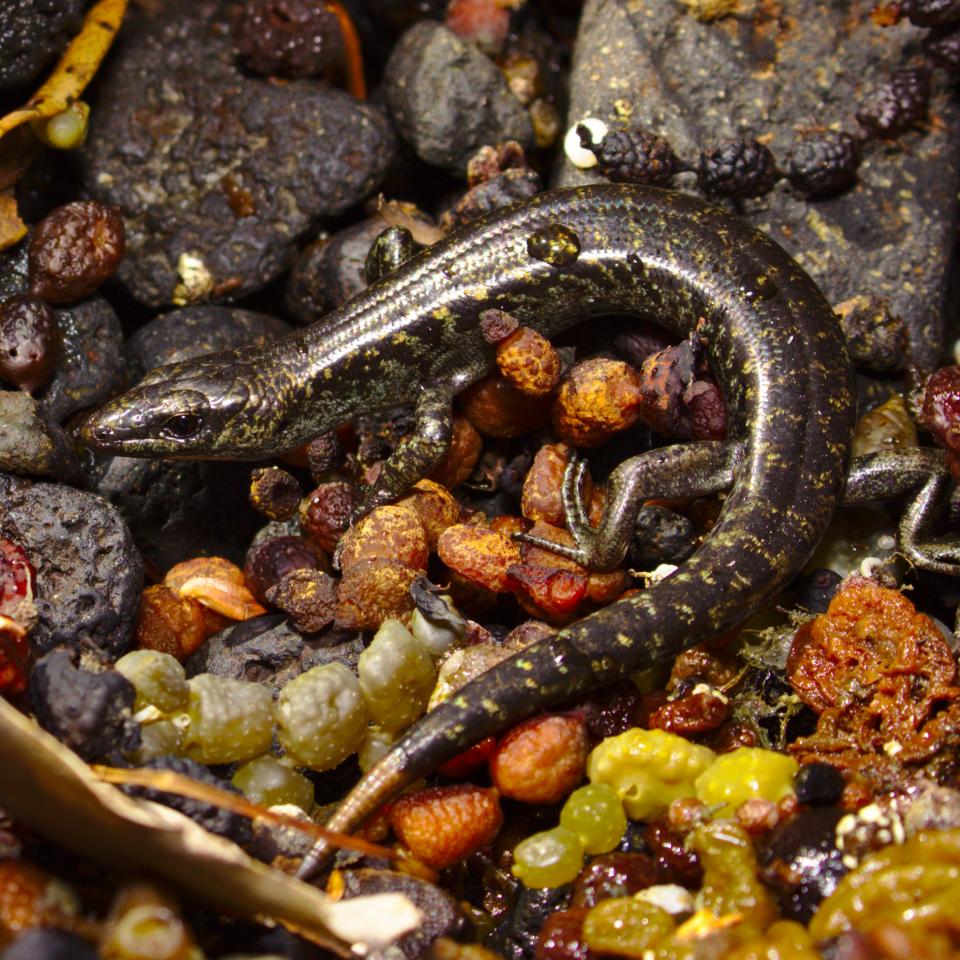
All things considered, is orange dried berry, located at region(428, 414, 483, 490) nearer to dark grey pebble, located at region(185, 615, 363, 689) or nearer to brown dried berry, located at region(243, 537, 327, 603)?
brown dried berry, located at region(243, 537, 327, 603)

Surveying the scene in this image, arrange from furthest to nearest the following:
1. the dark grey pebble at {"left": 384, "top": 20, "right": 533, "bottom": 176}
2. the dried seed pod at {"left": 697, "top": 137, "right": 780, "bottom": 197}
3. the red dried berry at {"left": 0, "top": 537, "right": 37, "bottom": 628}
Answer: the dark grey pebble at {"left": 384, "top": 20, "right": 533, "bottom": 176}
the dried seed pod at {"left": 697, "top": 137, "right": 780, "bottom": 197}
the red dried berry at {"left": 0, "top": 537, "right": 37, "bottom": 628}

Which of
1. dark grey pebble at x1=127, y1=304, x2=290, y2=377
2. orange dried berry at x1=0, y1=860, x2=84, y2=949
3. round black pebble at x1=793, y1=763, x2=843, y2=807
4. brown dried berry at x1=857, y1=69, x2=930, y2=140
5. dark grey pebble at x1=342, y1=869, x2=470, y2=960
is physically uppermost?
brown dried berry at x1=857, y1=69, x2=930, y2=140

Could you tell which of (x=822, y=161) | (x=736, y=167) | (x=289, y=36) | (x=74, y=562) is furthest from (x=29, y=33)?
(x=822, y=161)

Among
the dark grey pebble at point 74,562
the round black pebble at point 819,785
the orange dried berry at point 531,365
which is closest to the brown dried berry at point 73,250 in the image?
the dark grey pebble at point 74,562

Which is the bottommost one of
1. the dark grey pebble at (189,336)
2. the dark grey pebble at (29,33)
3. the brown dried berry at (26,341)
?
the dark grey pebble at (189,336)

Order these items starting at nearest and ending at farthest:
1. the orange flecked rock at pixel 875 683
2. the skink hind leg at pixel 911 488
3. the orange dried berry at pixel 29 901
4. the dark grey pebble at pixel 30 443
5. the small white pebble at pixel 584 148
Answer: the orange dried berry at pixel 29 901 < the orange flecked rock at pixel 875 683 < the dark grey pebble at pixel 30 443 < the skink hind leg at pixel 911 488 < the small white pebble at pixel 584 148

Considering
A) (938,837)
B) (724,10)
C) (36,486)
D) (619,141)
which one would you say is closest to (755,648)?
(938,837)

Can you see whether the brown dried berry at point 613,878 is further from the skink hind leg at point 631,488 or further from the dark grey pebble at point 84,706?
the dark grey pebble at point 84,706

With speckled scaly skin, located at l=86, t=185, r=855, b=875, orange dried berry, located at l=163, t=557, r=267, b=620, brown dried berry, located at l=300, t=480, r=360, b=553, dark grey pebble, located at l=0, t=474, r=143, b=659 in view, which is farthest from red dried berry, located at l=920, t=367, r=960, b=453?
dark grey pebble, located at l=0, t=474, r=143, b=659
